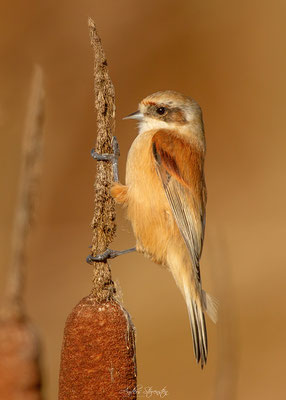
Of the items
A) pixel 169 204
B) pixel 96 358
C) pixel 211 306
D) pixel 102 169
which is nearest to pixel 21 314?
pixel 96 358

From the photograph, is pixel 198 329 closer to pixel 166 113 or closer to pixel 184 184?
pixel 184 184

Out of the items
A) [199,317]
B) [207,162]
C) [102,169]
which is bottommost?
[199,317]

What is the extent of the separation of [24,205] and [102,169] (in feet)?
4.23

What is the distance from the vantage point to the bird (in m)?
3.46

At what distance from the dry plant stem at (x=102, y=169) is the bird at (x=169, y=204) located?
1.09 meters

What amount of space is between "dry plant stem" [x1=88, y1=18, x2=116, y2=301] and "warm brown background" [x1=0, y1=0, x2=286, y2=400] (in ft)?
10.9

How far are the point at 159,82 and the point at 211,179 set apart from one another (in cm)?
129

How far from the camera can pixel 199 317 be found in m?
3.28

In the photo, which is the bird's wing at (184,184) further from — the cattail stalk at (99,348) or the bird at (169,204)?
the cattail stalk at (99,348)

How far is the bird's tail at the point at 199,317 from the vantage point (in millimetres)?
3133

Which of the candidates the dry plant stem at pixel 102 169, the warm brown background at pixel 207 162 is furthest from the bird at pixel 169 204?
the warm brown background at pixel 207 162

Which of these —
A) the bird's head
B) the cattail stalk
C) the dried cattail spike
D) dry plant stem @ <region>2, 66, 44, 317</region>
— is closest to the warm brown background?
the bird's head

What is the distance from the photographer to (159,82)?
6469 mm

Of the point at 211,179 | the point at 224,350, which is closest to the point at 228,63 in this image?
the point at 211,179
